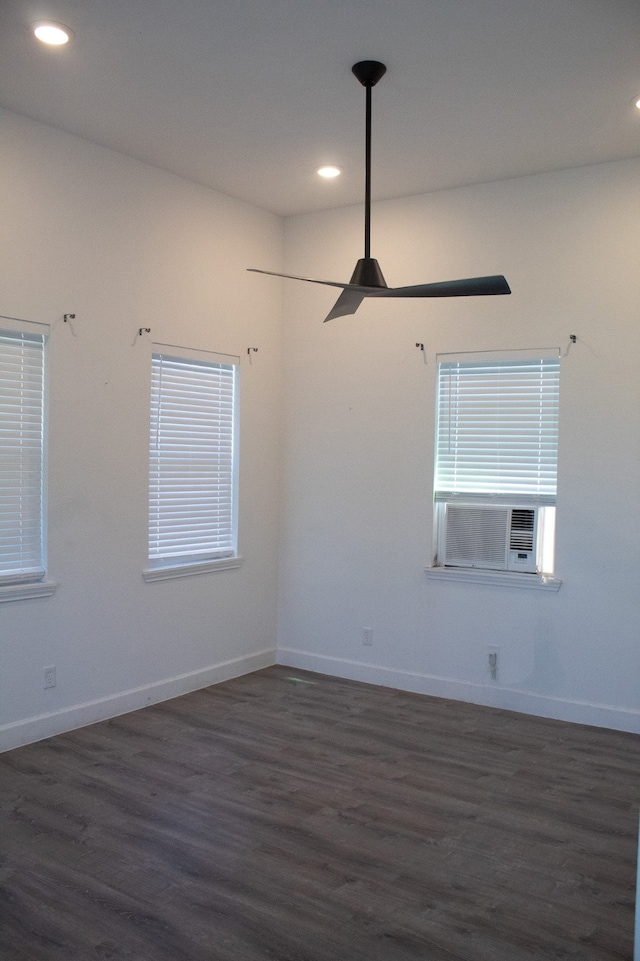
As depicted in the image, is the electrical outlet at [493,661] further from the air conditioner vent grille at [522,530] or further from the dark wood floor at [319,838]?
the air conditioner vent grille at [522,530]

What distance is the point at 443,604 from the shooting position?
199 inches

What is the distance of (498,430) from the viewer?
487cm

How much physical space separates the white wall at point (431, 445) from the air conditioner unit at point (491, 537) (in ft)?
0.50

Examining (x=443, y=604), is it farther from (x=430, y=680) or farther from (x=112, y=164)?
(x=112, y=164)

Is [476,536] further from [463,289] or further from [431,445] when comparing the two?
[463,289]

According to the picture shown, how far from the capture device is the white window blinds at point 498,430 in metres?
4.71

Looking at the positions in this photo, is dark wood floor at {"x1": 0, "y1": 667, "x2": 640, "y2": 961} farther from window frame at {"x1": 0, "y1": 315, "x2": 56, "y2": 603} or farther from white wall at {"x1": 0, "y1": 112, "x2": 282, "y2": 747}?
window frame at {"x1": 0, "y1": 315, "x2": 56, "y2": 603}

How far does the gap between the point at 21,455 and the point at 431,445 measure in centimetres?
244

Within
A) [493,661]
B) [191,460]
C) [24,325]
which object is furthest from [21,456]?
[493,661]

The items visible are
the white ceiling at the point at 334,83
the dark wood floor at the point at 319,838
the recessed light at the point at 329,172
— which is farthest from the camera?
the recessed light at the point at 329,172

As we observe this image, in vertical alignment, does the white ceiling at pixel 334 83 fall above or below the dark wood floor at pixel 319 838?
above

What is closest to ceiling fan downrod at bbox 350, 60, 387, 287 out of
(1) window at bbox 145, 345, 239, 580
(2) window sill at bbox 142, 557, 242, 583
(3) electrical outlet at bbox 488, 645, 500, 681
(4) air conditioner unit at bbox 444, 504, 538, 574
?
(1) window at bbox 145, 345, 239, 580

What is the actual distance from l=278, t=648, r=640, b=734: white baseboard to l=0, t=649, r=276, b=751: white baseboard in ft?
1.25

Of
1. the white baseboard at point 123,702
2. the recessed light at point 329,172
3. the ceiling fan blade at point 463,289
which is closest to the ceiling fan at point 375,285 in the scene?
the ceiling fan blade at point 463,289
